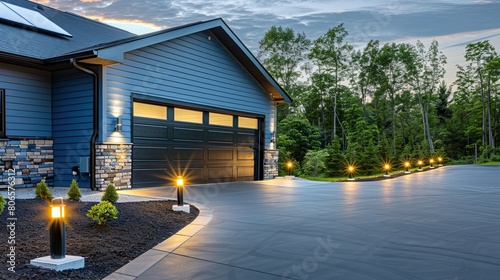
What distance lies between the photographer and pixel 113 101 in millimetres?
10000

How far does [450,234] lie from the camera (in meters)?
5.21

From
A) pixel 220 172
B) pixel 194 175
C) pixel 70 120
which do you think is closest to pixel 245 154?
pixel 220 172

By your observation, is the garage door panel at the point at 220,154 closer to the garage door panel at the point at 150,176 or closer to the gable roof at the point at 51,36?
the garage door panel at the point at 150,176

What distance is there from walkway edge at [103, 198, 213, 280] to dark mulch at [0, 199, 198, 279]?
0.09 meters

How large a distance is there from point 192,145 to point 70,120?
3.66 m

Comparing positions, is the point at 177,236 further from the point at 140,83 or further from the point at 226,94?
the point at 226,94

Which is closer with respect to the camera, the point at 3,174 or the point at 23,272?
the point at 23,272

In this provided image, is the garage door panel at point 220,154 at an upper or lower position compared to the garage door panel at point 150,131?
lower

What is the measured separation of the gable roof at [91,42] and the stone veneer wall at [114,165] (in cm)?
215

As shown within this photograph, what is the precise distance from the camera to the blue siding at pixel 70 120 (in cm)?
995

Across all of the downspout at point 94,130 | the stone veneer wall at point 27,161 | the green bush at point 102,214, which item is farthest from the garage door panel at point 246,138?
the green bush at point 102,214

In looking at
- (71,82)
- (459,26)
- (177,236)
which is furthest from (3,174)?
(459,26)

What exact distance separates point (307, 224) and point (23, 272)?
3773 millimetres

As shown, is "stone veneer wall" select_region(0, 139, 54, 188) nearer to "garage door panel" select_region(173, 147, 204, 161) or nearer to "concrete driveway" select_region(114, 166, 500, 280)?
"garage door panel" select_region(173, 147, 204, 161)
